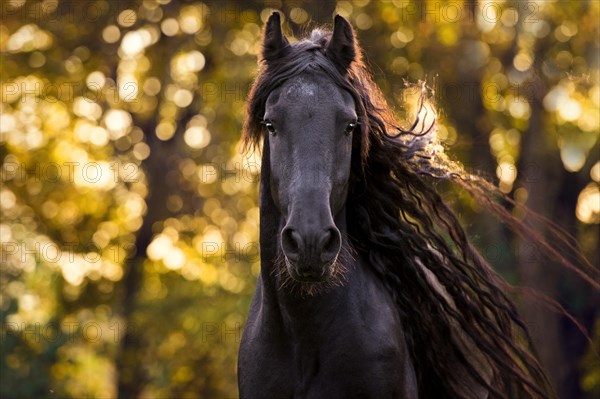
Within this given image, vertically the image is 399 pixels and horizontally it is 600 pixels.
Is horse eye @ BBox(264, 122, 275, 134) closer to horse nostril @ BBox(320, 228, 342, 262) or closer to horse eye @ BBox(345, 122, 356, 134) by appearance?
horse eye @ BBox(345, 122, 356, 134)

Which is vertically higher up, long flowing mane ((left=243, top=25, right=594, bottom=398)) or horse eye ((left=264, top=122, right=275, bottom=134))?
horse eye ((left=264, top=122, right=275, bottom=134))

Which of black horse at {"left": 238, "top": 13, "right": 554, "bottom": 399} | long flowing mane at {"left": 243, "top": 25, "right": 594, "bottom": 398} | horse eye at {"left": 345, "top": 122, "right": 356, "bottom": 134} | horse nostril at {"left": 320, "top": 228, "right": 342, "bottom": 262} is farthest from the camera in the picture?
long flowing mane at {"left": 243, "top": 25, "right": 594, "bottom": 398}

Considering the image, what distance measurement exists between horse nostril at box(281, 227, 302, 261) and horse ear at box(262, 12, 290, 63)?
1.25 m

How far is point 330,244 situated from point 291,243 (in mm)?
184

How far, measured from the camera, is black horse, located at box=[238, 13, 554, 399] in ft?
17.4

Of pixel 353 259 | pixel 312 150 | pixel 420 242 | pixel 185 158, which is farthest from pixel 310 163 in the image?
pixel 185 158

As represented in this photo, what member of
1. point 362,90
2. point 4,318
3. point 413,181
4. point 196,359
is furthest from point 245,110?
point 196,359

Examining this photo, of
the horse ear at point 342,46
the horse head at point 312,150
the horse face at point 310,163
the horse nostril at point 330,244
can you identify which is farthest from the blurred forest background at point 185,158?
the horse nostril at point 330,244

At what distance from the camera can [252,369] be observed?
566 cm

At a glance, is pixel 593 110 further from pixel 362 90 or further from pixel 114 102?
pixel 362 90

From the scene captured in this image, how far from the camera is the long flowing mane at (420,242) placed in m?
5.91

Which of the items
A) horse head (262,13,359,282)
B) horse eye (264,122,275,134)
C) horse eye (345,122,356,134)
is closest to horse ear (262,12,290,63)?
horse head (262,13,359,282)

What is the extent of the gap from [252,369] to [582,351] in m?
17.8

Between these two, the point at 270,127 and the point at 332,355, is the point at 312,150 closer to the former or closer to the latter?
the point at 270,127
